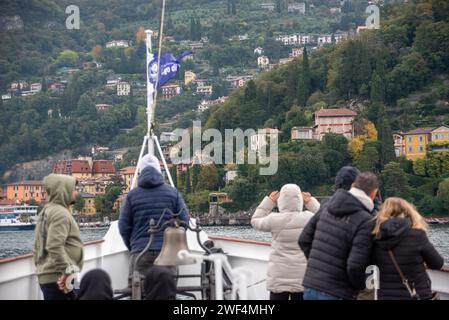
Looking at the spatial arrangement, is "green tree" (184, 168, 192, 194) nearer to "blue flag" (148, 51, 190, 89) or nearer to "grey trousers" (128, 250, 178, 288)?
"blue flag" (148, 51, 190, 89)

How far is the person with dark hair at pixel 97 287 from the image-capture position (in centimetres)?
487

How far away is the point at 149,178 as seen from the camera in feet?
20.8

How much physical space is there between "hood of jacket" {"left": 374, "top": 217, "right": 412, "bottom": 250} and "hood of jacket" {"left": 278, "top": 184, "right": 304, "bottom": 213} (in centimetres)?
106

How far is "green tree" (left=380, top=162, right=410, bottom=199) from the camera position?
101 metres

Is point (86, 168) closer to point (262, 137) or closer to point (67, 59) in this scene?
point (262, 137)

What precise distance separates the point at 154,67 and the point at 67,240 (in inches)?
141

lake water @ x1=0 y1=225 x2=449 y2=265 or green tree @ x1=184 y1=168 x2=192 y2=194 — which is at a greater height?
green tree @ x1=184 y1=168 x2=192 y2=194

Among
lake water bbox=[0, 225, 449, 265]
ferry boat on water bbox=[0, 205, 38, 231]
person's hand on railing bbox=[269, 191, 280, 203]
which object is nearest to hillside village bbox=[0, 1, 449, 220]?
lake water bbox=[0, 225, 449, 265]

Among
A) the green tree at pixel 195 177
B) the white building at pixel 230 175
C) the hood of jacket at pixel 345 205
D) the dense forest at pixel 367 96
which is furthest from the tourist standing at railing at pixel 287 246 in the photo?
the white building at pixel 230 175

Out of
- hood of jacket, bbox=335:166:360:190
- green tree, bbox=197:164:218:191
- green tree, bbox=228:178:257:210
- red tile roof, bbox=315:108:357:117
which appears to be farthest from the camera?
red tile roof, bbox=315:108:357:117

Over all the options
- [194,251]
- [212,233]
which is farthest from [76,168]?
[194,251]

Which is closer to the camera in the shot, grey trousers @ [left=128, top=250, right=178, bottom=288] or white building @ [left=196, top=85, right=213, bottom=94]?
grey trousers @ [left=128, top=250, right=178, bottom=288]

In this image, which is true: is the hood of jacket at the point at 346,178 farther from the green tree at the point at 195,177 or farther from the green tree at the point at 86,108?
the green tree at the point at 86,108

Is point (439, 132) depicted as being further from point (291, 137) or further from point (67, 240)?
point (67, 240)
